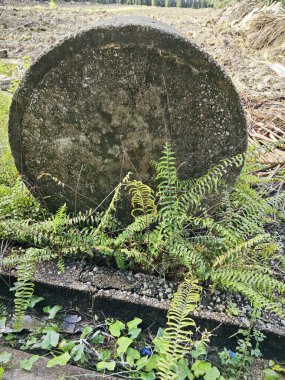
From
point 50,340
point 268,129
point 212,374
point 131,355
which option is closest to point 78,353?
point 50,340

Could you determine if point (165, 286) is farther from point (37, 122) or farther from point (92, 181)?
point (37, 122)

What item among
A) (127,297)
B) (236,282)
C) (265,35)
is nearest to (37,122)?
(127,297)

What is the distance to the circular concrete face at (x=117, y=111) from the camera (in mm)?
2670

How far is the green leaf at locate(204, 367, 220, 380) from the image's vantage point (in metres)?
2.23

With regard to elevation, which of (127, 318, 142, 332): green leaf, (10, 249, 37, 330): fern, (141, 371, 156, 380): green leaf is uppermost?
(10, 249, 37, 330): fern

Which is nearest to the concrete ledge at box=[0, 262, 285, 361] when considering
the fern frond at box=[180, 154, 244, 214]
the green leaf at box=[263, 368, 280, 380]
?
the green leaf at box=[263, 368, 280, 380]

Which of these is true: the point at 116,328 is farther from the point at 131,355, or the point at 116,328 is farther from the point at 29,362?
the point at 29,362

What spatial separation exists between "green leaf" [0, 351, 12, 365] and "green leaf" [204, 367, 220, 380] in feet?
3.88

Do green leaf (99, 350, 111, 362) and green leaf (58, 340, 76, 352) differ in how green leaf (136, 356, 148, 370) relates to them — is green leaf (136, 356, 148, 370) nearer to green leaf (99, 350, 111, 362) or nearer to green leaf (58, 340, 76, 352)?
green leaf (99, 350, 111, 362)

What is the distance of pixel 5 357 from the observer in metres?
2.27

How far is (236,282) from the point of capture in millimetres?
2529

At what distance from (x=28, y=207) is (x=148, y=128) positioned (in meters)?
1.32

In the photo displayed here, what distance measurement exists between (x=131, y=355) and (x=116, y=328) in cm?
20

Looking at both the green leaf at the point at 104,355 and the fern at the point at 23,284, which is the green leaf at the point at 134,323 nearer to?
the green leaf at the point at 104,355
